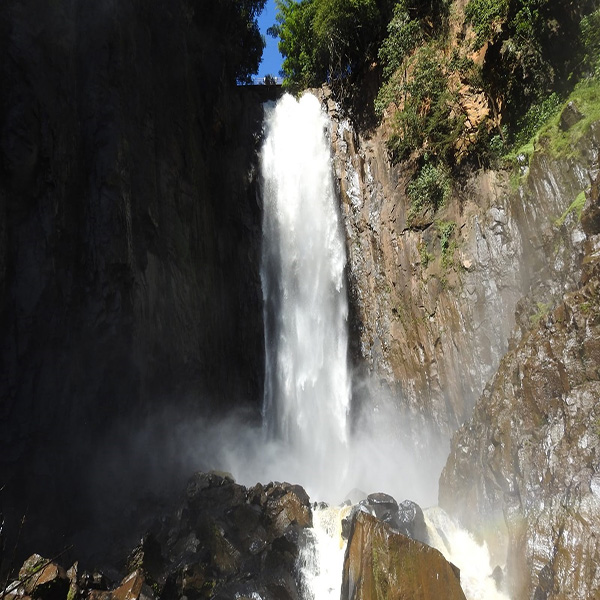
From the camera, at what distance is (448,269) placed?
1515 centimetres

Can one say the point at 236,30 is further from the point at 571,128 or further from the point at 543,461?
the point at 543,461

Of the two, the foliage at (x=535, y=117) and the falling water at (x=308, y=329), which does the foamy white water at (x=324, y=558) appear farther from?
the foliage at (x=535, y=117)

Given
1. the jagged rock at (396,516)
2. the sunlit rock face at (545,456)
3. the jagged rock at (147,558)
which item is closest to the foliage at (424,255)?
the sunlit rock face at (545,456)

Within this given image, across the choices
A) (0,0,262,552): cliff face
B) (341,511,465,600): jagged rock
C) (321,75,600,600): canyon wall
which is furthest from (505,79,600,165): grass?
(0,0,262,552): cliff face

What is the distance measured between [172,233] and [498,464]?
1275 cm

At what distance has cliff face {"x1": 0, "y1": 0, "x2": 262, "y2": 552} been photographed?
1265 centimetres

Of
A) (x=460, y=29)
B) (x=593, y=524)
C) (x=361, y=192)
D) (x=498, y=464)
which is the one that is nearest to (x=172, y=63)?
(x=361, y=192)

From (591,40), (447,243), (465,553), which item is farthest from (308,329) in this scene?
(591,40)

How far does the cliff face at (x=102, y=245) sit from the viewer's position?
498 inches

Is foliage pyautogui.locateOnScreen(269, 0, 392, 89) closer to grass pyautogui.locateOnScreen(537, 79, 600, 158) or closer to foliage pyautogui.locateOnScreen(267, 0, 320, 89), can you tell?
foliage pyautogui.locateOnScreen(267, 0, 320, 89)

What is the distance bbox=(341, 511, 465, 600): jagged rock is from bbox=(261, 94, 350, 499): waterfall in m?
8.82

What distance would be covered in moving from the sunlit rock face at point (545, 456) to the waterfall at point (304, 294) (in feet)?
25.0

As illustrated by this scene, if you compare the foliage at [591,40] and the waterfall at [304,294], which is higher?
the foliage at [591,40]

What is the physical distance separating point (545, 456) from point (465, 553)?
319 centimetres
